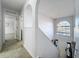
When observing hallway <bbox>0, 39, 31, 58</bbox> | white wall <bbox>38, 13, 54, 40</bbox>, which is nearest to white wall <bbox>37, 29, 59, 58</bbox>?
hallway <bbox>0, 39, 31, 58</bbox>

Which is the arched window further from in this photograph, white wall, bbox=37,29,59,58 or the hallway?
the hallway

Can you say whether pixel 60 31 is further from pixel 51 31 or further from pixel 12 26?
pixel 12 26

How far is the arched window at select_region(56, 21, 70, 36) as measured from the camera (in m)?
6.83

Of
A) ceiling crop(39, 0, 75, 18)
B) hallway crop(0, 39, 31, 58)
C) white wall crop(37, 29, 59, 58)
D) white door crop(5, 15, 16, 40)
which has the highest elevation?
ceiling crop(39, 0, 75, 18)

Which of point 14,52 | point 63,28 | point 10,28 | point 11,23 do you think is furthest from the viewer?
point 10,28

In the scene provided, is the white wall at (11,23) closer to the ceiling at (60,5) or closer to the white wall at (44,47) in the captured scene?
the ceiling at (60,5)

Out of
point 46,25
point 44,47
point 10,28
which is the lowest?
point 44,47

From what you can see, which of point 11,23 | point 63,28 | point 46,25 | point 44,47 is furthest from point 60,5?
point 11,23

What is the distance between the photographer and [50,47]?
4383 millimetres

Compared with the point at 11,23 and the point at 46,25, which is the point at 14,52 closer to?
the point at 46,25

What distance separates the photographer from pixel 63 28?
7430 mm

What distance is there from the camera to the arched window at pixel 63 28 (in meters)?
6.83

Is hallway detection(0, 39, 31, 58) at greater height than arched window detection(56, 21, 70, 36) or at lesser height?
lesser

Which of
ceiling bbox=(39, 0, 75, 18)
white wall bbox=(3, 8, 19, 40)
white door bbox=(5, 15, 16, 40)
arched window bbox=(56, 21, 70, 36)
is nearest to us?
ceiling bbox=(39, 0, 75, 18)
